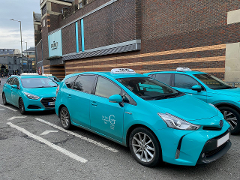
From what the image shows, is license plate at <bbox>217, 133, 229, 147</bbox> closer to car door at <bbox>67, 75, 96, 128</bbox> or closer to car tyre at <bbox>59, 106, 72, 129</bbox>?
car door at <bbox>67, 75, 96, 128</bbox>

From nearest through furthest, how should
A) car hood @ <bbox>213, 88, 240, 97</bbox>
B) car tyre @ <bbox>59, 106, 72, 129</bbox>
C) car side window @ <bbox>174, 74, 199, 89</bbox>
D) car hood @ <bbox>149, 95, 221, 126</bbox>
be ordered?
1. car hood @ <bbox>149, 95, 221, 126</bbox>
2. car hood @ <bbox>213, 88, 240, 97</bbox>
3. car tyre @ <bbox>59, 106, 72, 129</bbox>
4. car side window @ <bbox>174, 74, 199, 89</bbox>

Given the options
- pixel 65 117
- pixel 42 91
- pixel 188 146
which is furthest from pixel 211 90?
pixel 42 91

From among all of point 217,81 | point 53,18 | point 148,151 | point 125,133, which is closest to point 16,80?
point 125,133

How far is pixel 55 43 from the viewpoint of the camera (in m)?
27.9

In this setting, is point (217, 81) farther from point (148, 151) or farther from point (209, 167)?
point (148, 151)

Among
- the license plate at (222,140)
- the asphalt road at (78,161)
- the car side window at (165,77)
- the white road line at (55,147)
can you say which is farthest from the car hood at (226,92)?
the white road line at (55,147)

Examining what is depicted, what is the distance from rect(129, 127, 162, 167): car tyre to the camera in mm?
2928

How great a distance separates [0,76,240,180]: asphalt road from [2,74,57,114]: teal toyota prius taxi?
6.41ft

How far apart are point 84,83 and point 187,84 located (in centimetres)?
317

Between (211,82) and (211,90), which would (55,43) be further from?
(211,90)

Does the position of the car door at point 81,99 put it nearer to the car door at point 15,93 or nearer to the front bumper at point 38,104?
the front bumper at point 38,104

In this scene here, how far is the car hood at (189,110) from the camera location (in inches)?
114

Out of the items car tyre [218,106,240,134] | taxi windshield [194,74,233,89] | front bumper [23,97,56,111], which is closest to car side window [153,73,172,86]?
taxi windshield [194,74,233,89]

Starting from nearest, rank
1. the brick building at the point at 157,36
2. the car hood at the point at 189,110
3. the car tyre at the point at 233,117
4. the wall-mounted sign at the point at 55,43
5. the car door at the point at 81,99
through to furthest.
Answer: the car hood at the point at 189,110 → the car door at the point at 81,99 → the car tyre at the point at 233,117 → the brick building at the point at 157,36 → the wall-mounted sign at the point at 55,43
